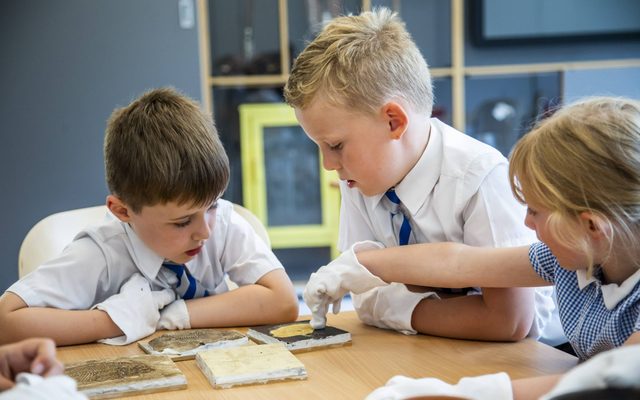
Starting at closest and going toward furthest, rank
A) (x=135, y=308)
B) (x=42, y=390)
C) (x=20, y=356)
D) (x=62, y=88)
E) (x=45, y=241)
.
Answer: (x=42, y=390)
(x=20, y=356)
(x=135, y=308)
(x=45, y=241)
(x=62, y=88)

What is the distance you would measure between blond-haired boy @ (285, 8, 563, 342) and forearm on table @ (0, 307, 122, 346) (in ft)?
1.10

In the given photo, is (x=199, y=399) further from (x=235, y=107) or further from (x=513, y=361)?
(x=235, y=107)

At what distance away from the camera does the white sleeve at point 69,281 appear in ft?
4.30

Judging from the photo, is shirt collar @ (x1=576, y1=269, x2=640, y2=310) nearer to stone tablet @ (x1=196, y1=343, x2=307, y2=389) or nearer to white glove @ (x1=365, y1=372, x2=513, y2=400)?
white glove @ (x1=365, y1=372, x2=513, y2=400)

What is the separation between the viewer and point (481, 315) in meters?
1.20

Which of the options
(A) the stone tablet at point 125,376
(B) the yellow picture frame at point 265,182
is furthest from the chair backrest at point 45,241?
(B) the yellow picture frame at point 265,182

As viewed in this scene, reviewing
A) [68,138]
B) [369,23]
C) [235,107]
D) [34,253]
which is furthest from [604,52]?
[34,253]

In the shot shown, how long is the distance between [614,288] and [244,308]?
2.02 feet

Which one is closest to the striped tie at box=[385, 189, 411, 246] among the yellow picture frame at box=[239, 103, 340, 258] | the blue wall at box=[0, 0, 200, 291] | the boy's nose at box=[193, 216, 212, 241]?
the boy's nose at box=[193, 216, 212, 241]

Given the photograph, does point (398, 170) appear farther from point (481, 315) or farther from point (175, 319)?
point (175, 319)

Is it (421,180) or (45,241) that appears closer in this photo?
(421,180)

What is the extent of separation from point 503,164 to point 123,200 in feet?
2.13

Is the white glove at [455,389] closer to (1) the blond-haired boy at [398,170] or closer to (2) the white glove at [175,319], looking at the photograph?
(1) the blond-haired boy at [398,170]

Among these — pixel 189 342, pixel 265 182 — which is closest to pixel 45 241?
pixel 189 342
